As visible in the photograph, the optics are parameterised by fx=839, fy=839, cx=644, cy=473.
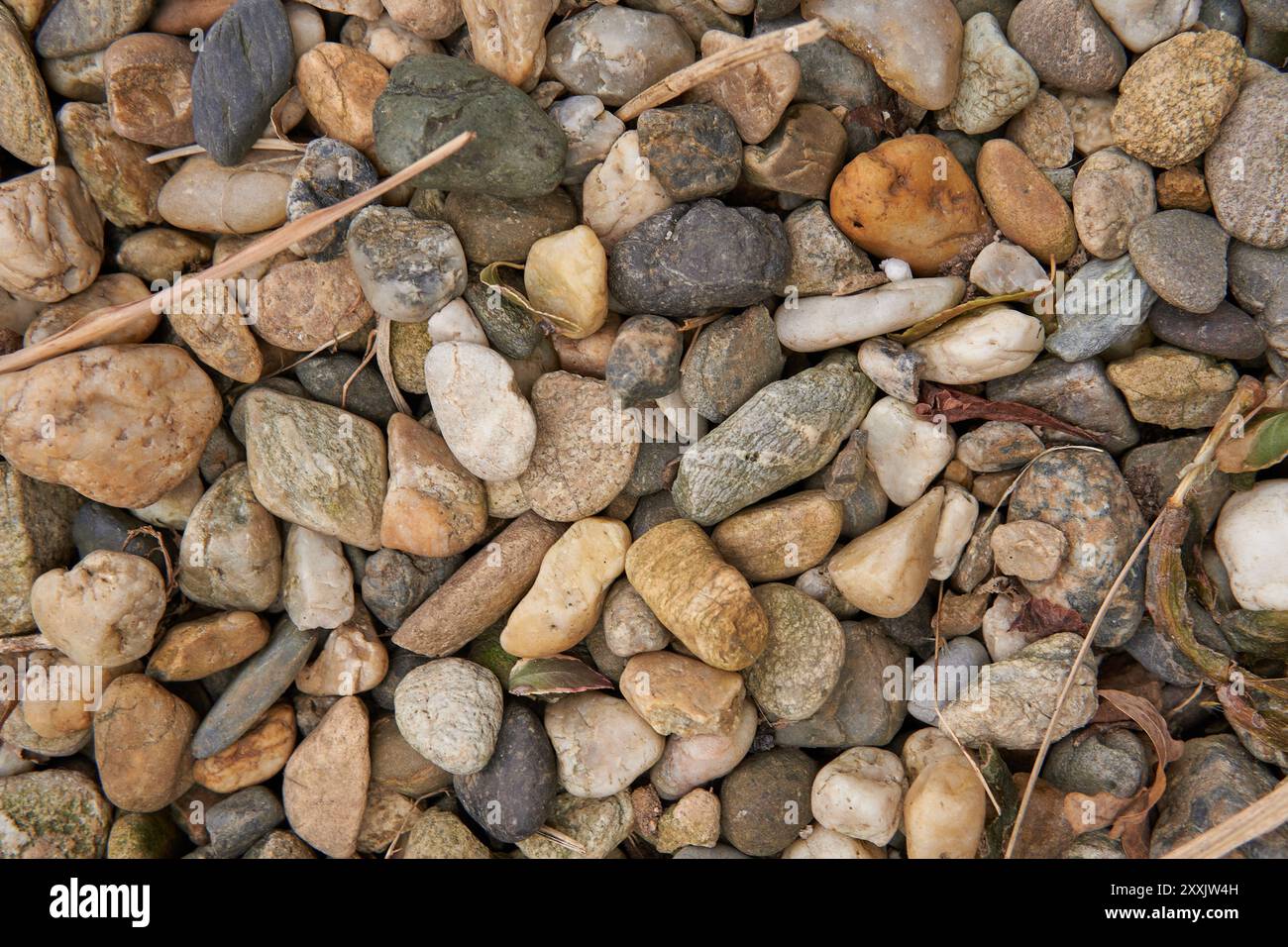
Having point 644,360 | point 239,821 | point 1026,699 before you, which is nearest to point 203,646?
point 239,821

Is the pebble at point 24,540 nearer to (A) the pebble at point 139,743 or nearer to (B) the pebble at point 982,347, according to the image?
(A) the pebble at point 139,743

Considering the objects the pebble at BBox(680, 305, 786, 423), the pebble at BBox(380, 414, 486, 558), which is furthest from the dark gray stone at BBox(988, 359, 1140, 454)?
the pebble at BBox(380, 414, 486, 558)

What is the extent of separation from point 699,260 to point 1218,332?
1907mm

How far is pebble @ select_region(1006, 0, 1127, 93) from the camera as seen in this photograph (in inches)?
119

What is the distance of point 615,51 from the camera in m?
3.11

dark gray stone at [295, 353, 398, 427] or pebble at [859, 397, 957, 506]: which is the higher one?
pebble at [859, 397, 957, 506]

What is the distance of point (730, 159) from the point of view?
313 centimetres

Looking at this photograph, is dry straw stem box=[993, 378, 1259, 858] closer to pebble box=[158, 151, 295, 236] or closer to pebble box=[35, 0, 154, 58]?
pebble box=[158, 151, 295, 236]

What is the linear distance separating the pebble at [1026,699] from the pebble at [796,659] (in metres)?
0.49

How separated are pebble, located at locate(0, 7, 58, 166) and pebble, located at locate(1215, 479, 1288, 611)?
15.4 feet

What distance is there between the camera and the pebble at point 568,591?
3.26 metres

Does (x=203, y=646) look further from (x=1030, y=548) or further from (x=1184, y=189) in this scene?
(x=1184, y=189)

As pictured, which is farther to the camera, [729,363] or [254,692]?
[254,692]
